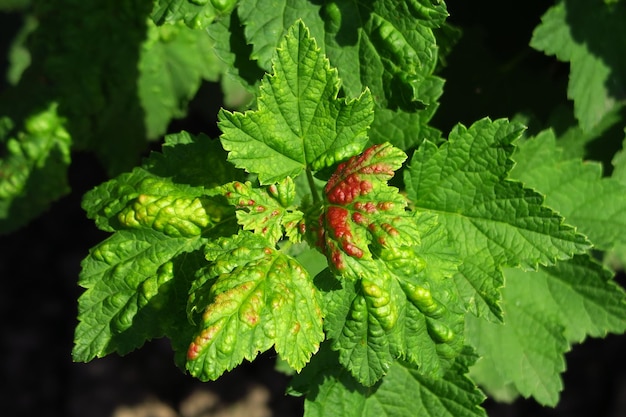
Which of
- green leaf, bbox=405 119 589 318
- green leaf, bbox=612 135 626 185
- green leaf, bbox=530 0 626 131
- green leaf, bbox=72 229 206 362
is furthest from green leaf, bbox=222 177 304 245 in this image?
green leaf, bbox=612 135 626 185

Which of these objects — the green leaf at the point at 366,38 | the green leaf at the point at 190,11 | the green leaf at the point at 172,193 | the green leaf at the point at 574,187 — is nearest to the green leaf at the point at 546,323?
the green leaf at the point at 574,187

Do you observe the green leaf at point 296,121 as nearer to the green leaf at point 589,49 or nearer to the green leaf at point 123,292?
the green leaf at point 123,292

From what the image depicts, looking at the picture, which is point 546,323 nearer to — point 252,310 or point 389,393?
point 389,393

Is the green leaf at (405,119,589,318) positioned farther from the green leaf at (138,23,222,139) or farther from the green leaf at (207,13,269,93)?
the green leaf at (138,23,222,139)

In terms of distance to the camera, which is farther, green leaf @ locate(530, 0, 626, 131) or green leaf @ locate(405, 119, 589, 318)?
green leaf @ locate(530, 0, 626, 131)

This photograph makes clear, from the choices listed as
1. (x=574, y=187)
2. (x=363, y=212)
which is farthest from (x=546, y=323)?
(x=363, y=212)

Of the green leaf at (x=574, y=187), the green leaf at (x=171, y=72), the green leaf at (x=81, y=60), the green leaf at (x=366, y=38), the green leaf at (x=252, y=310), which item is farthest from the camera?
the green leaf at (x=171, y=72)
